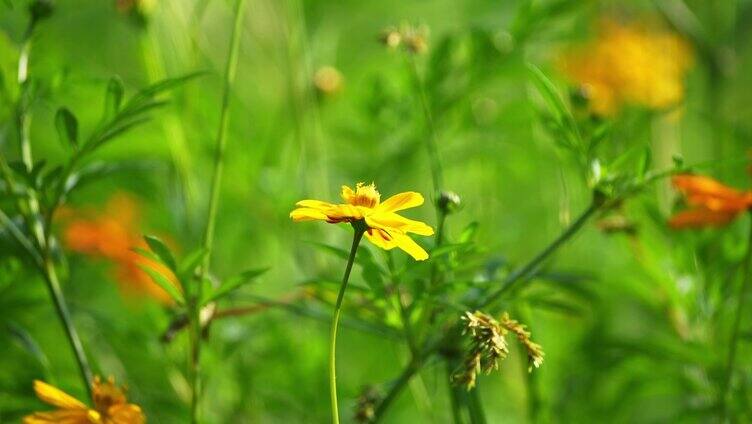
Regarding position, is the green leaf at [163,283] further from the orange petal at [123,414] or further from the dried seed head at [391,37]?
the dried seed head at [391,37]

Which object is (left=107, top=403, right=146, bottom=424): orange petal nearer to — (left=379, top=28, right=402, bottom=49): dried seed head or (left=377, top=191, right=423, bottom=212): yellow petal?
(left=377, top=191, right=423, bottom=212): yellow petal

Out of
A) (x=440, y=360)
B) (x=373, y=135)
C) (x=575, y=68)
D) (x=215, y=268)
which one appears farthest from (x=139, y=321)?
(x=575, y=68)

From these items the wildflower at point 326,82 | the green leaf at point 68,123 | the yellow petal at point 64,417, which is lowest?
the yellow petal at point 64,417

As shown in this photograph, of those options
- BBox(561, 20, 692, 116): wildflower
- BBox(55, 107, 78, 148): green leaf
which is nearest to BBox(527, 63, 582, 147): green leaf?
BBox(55, 107, 78, 148): green leaf

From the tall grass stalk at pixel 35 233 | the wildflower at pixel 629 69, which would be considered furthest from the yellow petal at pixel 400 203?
the wildflower at pixel 629 69

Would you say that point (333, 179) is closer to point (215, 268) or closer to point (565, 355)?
point (215, 268)
